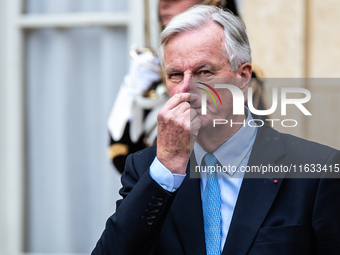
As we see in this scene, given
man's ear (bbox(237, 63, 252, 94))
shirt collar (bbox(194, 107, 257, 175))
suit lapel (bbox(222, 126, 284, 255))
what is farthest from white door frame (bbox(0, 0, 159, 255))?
suit lapel (bbox(222, 126, 284, 255))

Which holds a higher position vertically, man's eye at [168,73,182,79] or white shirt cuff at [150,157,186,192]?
man's eye at [168,73,182,79]

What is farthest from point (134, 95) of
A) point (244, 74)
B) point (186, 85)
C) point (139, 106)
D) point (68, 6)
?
point (68, 6)

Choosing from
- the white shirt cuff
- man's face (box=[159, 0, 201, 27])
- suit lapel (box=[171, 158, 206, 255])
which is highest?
man's face (box=[159, 0, 201, 27])

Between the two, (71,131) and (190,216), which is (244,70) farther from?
(71,131)

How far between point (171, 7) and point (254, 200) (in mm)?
1674

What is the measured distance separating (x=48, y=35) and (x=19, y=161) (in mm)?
1227

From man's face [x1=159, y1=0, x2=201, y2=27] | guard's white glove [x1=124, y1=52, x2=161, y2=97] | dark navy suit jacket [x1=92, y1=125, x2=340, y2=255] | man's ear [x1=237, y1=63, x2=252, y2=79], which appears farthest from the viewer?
guard's white glove [x1=124, y1=52, x2=161, y2=97]

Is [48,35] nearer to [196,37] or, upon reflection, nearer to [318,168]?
[196,37]

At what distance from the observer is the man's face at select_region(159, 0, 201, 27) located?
2.94m

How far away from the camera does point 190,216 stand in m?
1.71

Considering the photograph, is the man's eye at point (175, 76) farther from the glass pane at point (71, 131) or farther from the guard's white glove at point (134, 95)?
the glass pane at point (71, 131)

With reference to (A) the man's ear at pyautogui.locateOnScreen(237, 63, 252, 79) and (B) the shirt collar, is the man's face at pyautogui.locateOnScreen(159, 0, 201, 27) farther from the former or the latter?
(B) the shirt collar

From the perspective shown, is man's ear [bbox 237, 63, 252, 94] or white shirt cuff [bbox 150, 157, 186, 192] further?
man's ear [bbox 237, 63, 252, 94]

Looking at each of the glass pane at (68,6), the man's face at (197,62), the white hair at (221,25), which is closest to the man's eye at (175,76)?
the man's face at (197,62)
